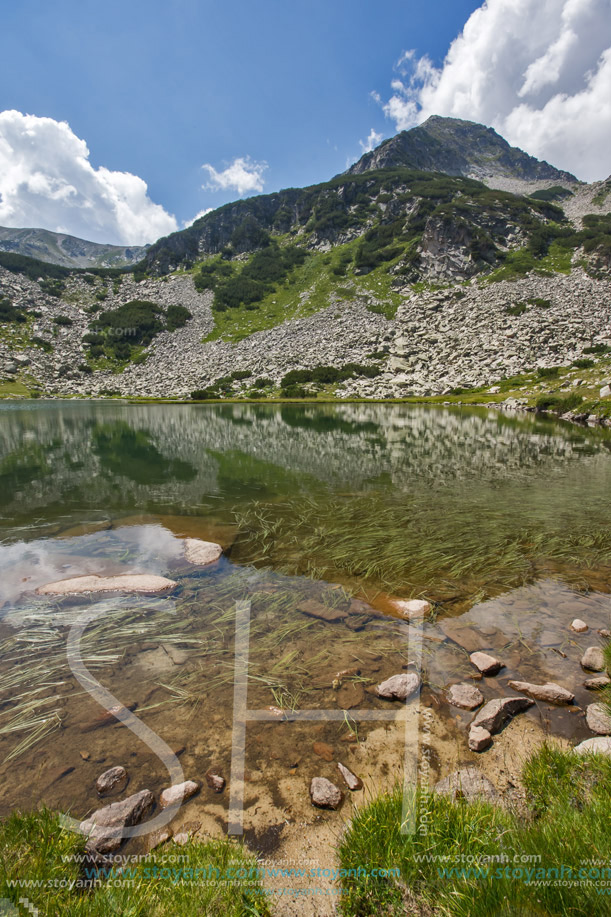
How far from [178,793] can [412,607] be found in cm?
490

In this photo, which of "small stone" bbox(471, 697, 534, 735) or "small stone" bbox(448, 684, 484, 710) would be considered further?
"small stone" bbox(448, 684, 484, 710)

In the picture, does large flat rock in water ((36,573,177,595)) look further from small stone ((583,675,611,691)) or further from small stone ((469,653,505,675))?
small stone ((583,675,611,691))

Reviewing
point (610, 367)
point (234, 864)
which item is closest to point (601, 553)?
point (234, 864)

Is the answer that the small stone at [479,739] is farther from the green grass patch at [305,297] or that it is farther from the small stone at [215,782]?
the green grass patch at [305,297]

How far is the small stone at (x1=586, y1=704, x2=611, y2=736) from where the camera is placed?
4.38 m

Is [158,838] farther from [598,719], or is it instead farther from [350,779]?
[598,719]

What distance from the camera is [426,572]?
8.97 meters

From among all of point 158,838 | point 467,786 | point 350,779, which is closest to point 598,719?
point 467,786

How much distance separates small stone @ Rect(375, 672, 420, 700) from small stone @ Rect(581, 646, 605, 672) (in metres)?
2.58

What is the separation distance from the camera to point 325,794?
3.76 metres

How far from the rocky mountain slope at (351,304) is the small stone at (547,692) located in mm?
83000

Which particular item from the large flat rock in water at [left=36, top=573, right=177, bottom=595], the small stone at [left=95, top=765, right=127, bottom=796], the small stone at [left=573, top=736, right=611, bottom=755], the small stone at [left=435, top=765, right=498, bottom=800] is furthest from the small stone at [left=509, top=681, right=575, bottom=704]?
the large flat rock in water at [left=36, top=573, right=177, bottom=595]

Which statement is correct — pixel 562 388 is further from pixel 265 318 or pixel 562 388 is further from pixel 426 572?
pixel 265 318

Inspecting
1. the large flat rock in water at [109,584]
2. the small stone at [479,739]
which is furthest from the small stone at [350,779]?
the large flat rock in water at [109,584]
